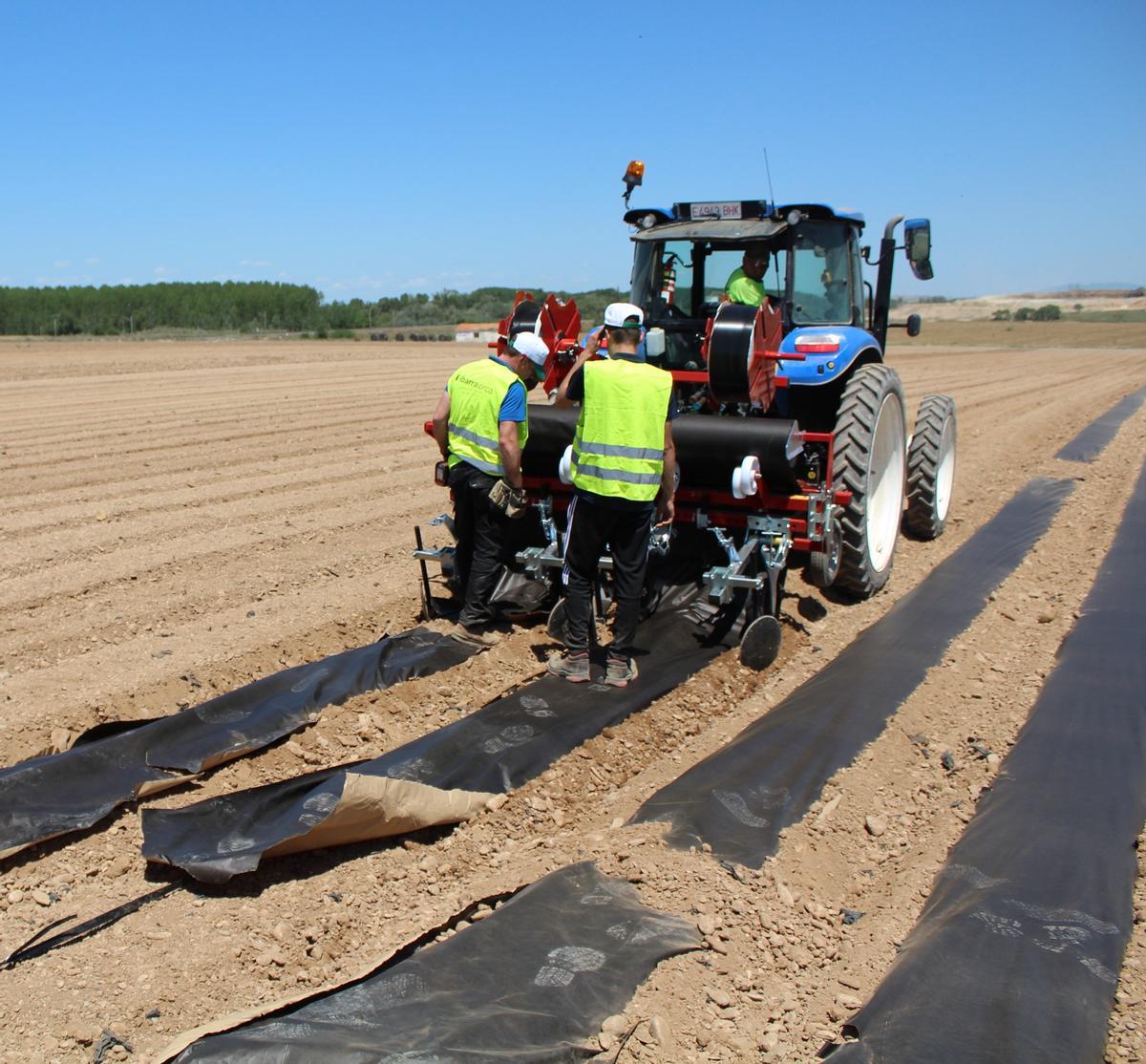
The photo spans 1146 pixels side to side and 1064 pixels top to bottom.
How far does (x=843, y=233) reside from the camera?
6.98m

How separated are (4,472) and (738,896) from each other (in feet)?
32.0

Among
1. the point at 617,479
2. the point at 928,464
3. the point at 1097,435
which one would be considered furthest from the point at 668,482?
the point at 1097,435

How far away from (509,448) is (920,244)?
346 cm

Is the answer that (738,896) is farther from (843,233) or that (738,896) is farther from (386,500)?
(386,500)

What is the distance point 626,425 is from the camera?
16.9 ft

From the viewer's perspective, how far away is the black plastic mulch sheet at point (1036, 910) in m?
2.88

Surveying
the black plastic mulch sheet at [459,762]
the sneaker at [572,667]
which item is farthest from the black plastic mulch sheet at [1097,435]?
the sneaker at [572,667]

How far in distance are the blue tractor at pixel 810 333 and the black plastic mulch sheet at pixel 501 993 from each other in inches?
125

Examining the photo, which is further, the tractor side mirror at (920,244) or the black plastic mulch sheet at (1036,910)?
the tractor side mirror at (920,244)

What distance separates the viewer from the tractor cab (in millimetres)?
6688

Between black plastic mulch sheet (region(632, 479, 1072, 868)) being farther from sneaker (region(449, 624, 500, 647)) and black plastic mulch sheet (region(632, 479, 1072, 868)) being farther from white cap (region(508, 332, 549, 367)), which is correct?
white cap (region(508, 332, 549, 367))

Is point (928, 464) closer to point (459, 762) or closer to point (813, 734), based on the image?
point (813, 734)

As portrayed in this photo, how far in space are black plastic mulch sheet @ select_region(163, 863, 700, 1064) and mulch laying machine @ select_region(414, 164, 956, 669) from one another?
7.91 feet

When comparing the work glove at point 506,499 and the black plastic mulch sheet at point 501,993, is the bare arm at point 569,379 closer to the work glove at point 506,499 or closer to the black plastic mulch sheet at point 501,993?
the work glove at point 506,499
